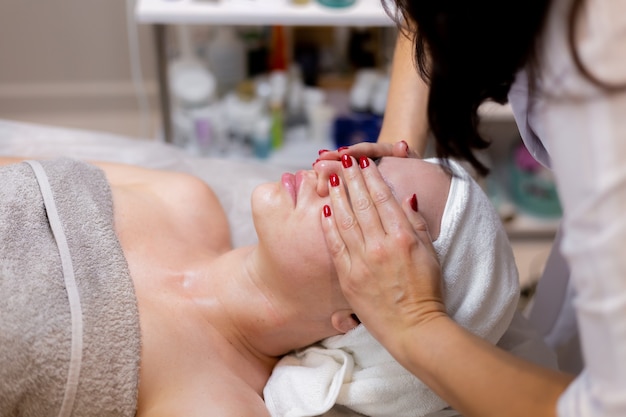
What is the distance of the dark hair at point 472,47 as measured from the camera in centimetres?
66

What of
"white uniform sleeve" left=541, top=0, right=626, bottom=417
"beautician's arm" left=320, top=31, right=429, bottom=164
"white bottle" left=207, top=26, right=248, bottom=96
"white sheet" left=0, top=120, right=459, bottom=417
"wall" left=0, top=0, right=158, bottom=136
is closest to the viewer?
"white uniform sleeve" left=541, top=0, right=626, bottom=417

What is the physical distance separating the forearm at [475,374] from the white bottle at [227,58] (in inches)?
52.9

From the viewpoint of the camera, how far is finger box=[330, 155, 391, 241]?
90 centimetres

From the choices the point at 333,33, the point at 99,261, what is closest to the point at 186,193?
the point at 99,261

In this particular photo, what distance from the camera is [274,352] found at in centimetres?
118

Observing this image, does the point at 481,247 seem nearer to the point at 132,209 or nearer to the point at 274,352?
the point at 274,352

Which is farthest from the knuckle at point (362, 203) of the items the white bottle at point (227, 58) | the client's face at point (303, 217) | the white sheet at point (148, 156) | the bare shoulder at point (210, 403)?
the white bottle at point (227, 58)

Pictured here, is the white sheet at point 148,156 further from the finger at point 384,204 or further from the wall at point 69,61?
the wall at point 69,61

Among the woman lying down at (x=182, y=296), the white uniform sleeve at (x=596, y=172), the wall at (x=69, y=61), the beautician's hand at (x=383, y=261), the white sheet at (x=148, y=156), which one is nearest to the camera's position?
the white uniform sleeve at (x=596, y=172)

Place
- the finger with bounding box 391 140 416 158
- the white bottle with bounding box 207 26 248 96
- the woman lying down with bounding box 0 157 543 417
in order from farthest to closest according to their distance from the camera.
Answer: the white bottle with bounding box 207 26 248 96
the finger with bounding box 391 140 416 158
the woman lying down with bounding box 0 157 543 417

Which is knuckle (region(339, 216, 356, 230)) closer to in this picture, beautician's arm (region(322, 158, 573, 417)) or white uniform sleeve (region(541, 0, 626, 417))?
beautician's arm (region(322, 158, 573, 417))

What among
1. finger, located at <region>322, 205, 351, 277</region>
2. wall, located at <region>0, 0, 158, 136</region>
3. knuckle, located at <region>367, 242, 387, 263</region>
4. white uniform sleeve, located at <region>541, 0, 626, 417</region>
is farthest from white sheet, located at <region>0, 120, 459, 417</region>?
white uniform sleeve, located at <region>541, 0, 626, 417</region>

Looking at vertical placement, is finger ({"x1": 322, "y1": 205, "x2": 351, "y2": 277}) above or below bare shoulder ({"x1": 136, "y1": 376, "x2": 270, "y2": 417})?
above

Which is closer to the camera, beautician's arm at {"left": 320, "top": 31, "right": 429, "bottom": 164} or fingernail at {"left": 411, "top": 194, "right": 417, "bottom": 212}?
fingernail at {"left": 411, "top": 194, "right": 417, "bottom": 212}
